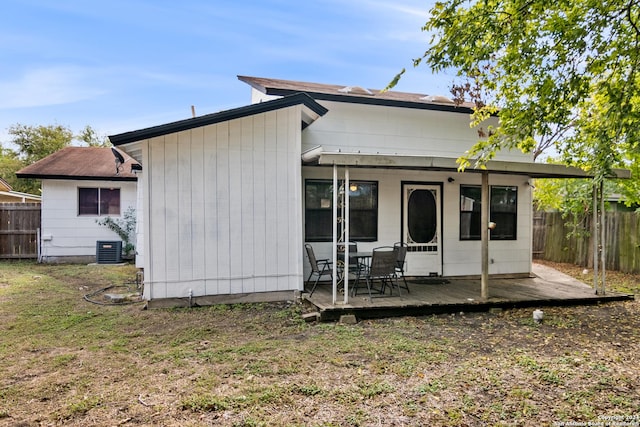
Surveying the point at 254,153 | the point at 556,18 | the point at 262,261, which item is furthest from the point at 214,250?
the point at 556,18

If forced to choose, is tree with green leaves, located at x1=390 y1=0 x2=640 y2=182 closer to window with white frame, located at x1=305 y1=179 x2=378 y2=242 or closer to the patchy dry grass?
the patchy dry grass

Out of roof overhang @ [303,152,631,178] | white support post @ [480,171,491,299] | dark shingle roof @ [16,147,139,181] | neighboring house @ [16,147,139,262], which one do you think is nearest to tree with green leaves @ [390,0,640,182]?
roof overhang @ [303,152,631,178]

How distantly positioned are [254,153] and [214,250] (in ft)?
5.86

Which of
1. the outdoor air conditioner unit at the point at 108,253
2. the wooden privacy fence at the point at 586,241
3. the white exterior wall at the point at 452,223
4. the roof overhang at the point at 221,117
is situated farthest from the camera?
the outdoor air conditioner unit at the point at 108,253

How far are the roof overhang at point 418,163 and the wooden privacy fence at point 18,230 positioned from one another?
1016 cm

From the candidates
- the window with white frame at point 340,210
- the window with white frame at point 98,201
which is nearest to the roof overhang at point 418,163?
the window with white frame at point 340,210

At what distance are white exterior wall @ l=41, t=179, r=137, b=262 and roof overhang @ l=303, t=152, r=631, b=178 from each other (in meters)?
8.33

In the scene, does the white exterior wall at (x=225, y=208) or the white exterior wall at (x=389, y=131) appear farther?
the white exterior wall at (x=389, y=131)

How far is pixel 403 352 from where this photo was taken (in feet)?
13.6

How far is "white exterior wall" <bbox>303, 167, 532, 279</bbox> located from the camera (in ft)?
24.7

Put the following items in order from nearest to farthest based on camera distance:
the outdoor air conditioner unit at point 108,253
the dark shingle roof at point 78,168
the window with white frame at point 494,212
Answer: the window with white frame at point 494,212 → the dark shingle roof at point 78,168 → the outdoor air conditioner unit at point 108,253

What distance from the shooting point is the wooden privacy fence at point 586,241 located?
9773mm

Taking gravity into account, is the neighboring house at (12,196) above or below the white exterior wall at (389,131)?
below

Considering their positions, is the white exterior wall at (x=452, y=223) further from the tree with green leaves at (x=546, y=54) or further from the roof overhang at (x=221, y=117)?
the tree with green leaves at (x=546, y=54)
